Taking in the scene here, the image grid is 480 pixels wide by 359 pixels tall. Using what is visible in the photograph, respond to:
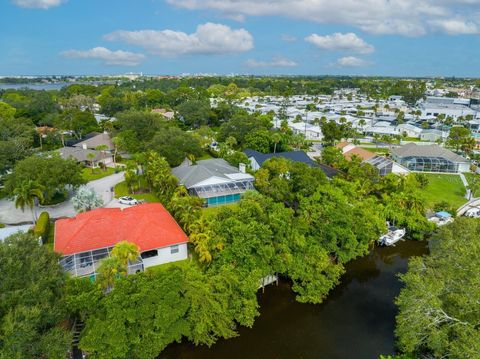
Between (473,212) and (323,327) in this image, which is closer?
(323,327)

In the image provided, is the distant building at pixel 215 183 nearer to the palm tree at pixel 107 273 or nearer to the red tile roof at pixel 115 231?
the red tile roof at pixel 115 231

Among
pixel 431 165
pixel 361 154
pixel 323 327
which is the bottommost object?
pixel 323 327

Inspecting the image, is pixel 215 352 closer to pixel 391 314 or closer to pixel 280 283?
pixel 280 283

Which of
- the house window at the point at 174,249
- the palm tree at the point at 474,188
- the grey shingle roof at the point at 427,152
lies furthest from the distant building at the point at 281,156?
the house window at the point at 174,249

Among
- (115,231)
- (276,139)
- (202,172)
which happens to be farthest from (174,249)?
(276,139)

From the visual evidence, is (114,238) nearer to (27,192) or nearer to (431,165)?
(27,192)

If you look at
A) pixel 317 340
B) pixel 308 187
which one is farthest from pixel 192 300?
pixel 308 187

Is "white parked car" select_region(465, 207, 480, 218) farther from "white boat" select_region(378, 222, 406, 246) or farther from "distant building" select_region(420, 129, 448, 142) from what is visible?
"distant building" select_region(420, 129, 448, 142)

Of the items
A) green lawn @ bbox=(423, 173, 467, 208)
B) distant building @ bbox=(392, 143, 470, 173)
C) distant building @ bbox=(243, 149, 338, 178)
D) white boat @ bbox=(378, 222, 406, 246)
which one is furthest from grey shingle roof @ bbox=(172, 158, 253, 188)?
distant building @ bbox=(392, 143, 470, 173)
